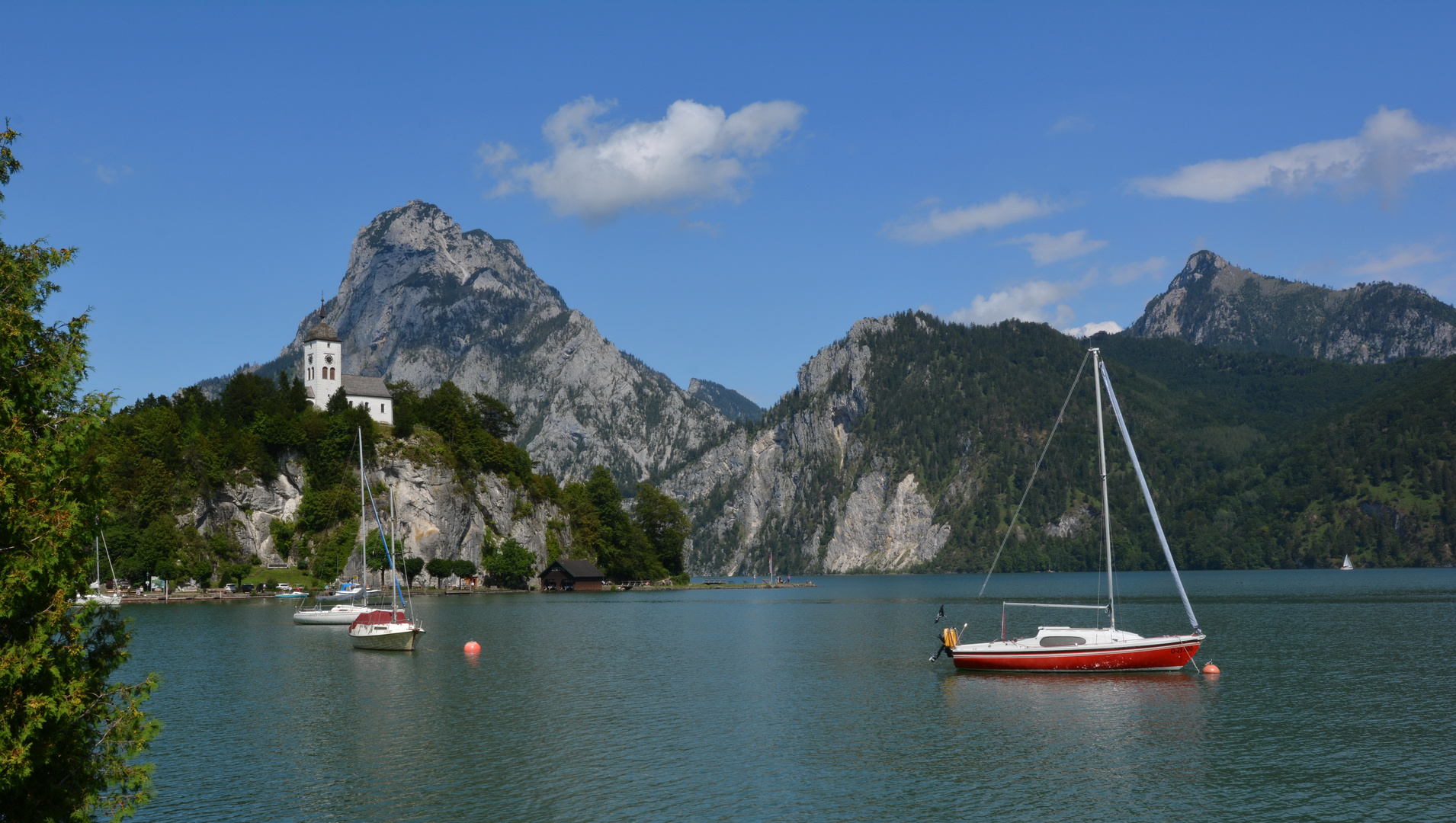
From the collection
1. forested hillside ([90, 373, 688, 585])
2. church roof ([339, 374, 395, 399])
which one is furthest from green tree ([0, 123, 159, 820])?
church roof ([339, 374, 395, 399])

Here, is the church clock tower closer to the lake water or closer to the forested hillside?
the forested hillside

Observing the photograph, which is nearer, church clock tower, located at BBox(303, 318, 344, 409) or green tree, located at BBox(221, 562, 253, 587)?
green tree, located at BBox(221, 562, 253, 587)

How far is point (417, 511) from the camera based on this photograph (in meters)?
160

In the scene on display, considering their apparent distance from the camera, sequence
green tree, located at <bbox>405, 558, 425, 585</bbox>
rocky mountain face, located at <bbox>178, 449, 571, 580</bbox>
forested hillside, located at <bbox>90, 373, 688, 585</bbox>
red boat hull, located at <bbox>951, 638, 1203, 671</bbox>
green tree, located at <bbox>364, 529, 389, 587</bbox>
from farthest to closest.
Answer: green tree, located at <bbox>405, 558, 425, 585</bbox>, rocky mountain face, located at <bbox>178, 449, 571, 580</bbox>, green tree, located at <bbox>364, 529, 389, 587</bbox>, forested hillside, located at <bbox>90, 373, 688, 585</bbox>, red boat hull, located at <bbox>951, 638, 1203, 671</bbox>

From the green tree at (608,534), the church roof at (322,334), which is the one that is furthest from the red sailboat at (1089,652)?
the church roof at (322,334)

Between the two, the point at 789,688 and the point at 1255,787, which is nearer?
the point at 1255,787

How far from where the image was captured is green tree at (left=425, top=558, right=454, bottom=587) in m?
158

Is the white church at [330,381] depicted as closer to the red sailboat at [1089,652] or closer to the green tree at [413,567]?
the green tree at [413,567]

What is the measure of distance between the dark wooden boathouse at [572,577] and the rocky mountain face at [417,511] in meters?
3.69

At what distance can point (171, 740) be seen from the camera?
41219 millimetres

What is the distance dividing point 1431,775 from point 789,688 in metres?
29.2

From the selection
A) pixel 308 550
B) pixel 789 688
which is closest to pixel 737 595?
pixel 308 550

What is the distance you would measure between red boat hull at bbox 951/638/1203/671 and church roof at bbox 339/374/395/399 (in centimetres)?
13708

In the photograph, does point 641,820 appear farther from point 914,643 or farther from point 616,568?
point 616,568
